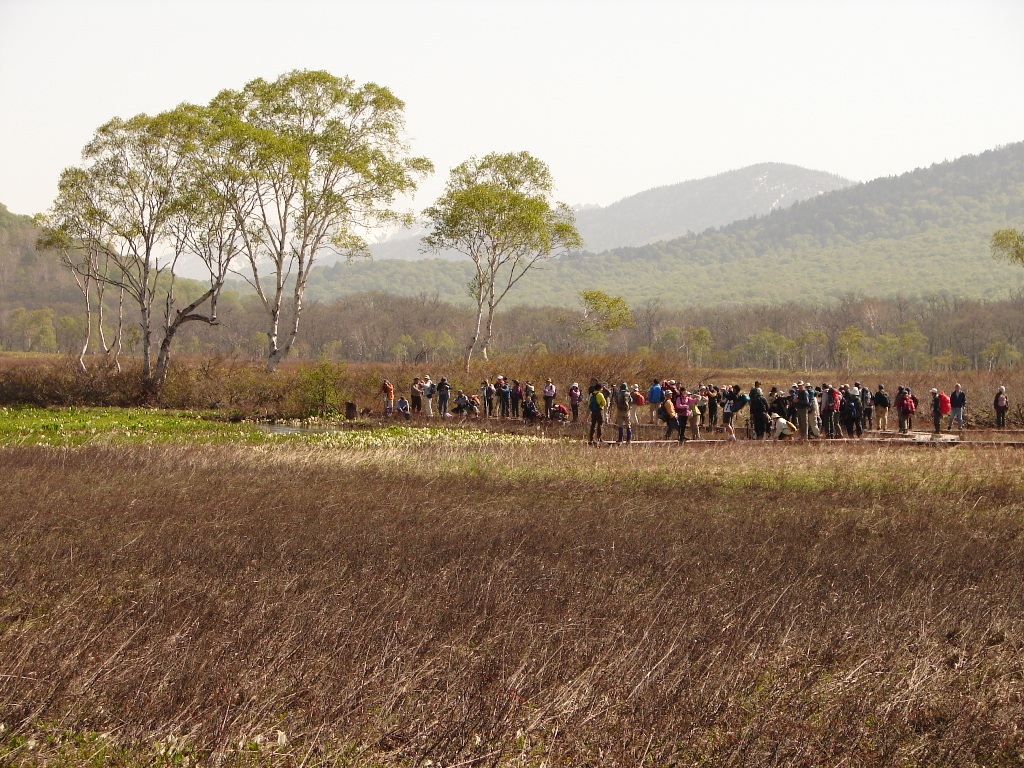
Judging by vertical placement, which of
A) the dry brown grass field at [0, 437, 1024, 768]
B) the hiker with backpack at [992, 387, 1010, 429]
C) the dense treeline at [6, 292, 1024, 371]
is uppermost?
the dense treeline at [6, 292, 1024, 371]

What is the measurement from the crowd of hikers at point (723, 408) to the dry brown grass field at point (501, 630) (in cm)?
1228

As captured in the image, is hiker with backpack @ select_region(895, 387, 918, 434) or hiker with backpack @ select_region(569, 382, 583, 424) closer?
hiker with backpack @ select_region(895, 387, 918, 434)

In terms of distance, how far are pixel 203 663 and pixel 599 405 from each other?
61.8ft

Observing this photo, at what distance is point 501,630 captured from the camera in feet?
22.0

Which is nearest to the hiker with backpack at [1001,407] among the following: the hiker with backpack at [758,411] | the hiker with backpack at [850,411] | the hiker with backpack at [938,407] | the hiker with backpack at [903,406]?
the hiker with backpack at [938,407]

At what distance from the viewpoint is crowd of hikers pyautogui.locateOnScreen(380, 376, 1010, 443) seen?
25.8 m

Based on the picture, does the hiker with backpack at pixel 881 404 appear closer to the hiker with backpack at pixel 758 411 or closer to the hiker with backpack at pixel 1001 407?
the hiker with backpack at pixel 1001 407

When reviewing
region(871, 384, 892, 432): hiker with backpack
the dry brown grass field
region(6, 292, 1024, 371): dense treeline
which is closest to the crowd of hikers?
region(871, 384, 892, 432): hiker with backpack

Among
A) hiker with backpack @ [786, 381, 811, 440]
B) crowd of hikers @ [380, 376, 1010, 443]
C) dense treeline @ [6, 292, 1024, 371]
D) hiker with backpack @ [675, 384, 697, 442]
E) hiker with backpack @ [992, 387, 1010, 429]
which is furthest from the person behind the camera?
dense treeline @ [6, 292, 1024, 371]

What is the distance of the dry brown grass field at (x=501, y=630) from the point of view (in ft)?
16.3

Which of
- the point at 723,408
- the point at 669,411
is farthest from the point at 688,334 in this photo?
the point at 669,411

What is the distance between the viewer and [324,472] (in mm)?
16281

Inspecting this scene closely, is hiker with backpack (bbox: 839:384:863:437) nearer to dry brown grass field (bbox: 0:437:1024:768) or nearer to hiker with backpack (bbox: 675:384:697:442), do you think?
hiker with backpack (bbox: 675:384:697:442)

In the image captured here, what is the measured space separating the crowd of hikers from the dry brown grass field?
1228 cm
